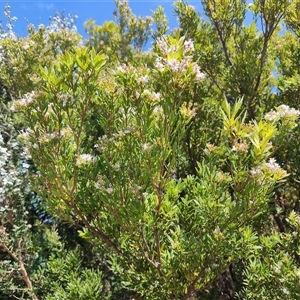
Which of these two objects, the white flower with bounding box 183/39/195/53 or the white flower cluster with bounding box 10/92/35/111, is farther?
the white flower cluster with bounding box 10/92/35/111

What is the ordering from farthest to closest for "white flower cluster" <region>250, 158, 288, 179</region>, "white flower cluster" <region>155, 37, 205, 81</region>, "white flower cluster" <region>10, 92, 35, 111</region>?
"white flower cluster" <region>10, 92, 35, 111</region> < "white flower cluster" <region>250, 158, 288, 179</region> < "white flower cluster" <region>155, 37, 205, 81</region>

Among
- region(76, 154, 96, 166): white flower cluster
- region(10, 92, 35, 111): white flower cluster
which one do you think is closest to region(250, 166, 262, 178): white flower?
region(76, 154, 96, 166): white flower cluster

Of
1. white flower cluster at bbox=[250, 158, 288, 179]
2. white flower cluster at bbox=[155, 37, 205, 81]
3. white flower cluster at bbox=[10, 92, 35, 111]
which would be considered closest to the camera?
white flower cluster at bbox=[155, 37, 205, 81]

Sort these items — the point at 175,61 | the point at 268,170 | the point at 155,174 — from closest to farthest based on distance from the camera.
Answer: the point at 175,61 < the point at 268,170 < the point at 155,174

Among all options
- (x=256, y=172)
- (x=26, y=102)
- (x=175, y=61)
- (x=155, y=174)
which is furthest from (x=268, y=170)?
(x=26, y=102)

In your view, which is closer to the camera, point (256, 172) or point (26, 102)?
point (256, 172)

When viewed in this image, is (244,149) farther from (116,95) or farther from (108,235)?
(108,235)

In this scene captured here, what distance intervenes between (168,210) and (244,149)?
0.59 m

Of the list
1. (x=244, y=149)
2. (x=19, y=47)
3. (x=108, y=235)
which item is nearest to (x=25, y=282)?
(x=108, y=235)

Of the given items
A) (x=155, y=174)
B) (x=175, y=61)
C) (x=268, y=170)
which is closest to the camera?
(x=175, y=61)

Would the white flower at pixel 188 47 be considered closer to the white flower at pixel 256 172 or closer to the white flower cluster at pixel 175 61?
the white flower cluster at pixel 175 61

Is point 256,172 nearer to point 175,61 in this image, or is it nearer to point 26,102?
point 175,61

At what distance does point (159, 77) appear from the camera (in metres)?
1.93

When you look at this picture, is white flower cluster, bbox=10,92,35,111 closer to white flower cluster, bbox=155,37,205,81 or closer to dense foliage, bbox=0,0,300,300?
dense foliage, bbox=0,0,300,300
